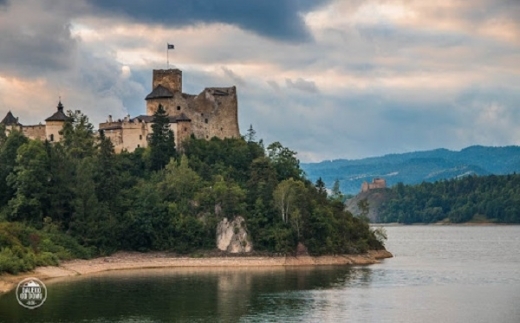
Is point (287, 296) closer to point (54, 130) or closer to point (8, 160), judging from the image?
point (8, 160)

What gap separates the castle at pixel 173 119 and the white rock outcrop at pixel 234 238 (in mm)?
12061

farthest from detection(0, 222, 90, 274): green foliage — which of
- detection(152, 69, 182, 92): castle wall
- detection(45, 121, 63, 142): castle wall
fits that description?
detection(152, 69, 182, 92): castle wall

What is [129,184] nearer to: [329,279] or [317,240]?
[317,240]

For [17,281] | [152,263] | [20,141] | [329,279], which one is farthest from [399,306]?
[20,141]

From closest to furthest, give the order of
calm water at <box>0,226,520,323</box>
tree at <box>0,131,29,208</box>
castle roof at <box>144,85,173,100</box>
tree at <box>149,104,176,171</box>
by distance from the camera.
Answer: calm water at <box>0,226,520,323</box>, tree at <box>0,131,29,208</box>, tree at <box>149,104,176,171</box>, castle roof at <box>144,85,173,100</box>

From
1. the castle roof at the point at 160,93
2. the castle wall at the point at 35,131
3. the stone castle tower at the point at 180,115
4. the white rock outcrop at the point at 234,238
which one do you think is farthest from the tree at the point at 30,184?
the white rock outcrop at the point at 234,238

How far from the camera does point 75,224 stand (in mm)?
90250

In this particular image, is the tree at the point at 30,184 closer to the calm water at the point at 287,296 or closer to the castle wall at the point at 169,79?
the calm water at the point at 287,296

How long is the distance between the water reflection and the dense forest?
623 centimetres

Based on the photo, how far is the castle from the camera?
10044cm

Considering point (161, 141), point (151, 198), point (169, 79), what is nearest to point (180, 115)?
point (161, 141)

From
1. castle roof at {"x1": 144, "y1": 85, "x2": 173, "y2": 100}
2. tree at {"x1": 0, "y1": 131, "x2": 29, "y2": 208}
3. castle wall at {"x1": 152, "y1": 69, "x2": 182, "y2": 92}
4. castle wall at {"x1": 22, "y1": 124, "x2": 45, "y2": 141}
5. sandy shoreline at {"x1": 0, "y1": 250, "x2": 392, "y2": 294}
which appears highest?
castle wall at {"x1": 152, "y1": 69, "x2": 182, "y2": 92}

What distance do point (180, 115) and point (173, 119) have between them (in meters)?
1.28

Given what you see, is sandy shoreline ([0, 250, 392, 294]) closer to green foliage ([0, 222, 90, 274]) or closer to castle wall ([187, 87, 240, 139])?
green foliage ([0, 222, 90, 274])
